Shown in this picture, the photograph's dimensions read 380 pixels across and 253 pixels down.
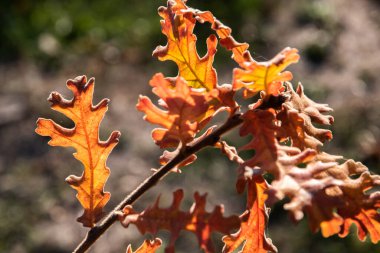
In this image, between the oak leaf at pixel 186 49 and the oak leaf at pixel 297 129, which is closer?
the oak leaf at pixel 297 129

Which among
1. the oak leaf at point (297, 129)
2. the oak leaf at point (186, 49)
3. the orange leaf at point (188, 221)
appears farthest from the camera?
the oak leaf at point (186, 49)

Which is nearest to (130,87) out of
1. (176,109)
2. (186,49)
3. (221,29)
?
(186,49)

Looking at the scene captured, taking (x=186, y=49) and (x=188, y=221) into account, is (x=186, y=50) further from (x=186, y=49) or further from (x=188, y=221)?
(x=188, y=221)

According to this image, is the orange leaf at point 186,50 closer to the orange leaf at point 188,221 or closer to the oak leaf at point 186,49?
the oak leaf at point 186,49

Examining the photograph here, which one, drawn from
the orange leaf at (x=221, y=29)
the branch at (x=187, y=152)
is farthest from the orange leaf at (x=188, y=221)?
the orange leaf at (x=221, y=29)

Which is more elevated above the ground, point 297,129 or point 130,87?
point 297,129

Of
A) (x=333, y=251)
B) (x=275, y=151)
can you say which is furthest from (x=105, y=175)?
(x=333, y=251)
